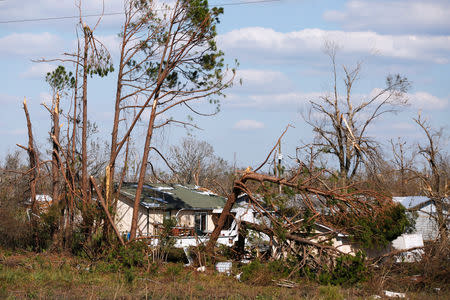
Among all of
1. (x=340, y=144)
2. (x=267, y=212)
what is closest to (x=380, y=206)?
(x=267, y=212)

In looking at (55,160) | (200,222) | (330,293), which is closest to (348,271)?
(330,293)

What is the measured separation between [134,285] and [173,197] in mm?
13151

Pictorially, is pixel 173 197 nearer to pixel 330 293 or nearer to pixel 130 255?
pixel 130 255

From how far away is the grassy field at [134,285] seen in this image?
13.1 m

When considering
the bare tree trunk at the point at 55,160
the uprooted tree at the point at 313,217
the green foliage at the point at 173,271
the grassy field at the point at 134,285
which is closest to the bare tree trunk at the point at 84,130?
the bare tree trunk at the point at 55,160

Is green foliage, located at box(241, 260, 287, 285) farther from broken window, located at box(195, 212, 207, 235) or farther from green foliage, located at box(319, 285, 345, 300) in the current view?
broken window, located at box(195, 212, 207, 235)

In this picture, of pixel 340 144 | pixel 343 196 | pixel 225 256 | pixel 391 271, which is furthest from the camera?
pixel 340 144

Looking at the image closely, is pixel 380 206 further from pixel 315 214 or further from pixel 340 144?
pixel 340 144

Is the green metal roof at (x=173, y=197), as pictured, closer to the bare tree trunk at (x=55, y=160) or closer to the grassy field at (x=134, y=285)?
the bare tree trunk at (x=55, y=160)

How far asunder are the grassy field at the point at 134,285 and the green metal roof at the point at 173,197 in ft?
21.4

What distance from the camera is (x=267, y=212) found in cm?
1769

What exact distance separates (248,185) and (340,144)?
57.4 ft

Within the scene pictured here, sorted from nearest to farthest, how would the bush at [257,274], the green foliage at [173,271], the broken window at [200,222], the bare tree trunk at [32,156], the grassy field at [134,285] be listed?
1. the grassy field at [134,285]
2. the bush at [257,274]
3. the green foliage at [173,271]
4. the bare tree trunk at [32,156]
5. the broken window at [200,222]

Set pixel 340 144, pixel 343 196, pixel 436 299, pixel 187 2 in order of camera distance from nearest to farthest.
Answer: pixel 436 299
pixel 343 196
pixel 187 2
pixel 340 144
